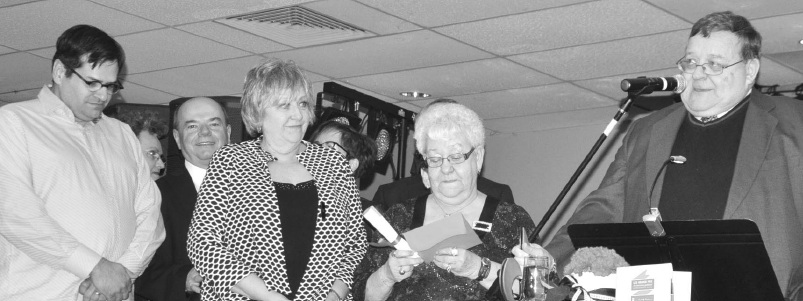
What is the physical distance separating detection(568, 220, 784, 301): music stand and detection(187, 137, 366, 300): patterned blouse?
1104 millimetres

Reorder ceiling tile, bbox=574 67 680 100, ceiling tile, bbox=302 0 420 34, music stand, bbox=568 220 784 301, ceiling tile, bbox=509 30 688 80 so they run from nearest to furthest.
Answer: music stand, bbox=568 220 784 301 → ceiling tile, bbox=302 0 420 34 → ceiling tile, bbox=509 30 688 80 → ceiling tile, bbox=574 67 680 100

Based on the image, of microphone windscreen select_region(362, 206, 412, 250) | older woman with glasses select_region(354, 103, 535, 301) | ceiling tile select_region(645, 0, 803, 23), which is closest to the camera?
microphone windscreen select_region(362, 206, 412, 250)

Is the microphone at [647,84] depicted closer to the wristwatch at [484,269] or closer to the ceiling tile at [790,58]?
the wristwatch at [484,269]

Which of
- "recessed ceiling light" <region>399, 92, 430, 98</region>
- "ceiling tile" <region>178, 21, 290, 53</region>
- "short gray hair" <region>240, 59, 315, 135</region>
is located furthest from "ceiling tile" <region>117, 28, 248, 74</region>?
"short gray hair" <region>240, 59, 315, 135</region>

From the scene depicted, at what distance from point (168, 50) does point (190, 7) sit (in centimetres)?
112

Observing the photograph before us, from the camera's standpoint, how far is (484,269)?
3.57 m

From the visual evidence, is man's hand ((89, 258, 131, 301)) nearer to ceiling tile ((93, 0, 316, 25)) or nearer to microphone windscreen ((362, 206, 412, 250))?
microphone windscreen ((362, 206, 412, 250))

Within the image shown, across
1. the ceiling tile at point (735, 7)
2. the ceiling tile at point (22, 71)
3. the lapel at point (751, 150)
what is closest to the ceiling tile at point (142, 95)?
the ceiling tile at point (22, 71)

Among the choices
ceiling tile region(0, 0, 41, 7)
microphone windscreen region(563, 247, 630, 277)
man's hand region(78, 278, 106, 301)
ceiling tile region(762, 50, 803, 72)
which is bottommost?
man's hand region(78, 278, 106, 301)

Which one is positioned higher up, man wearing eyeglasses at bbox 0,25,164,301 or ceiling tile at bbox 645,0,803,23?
ceiling tile at bbox 645,0,803,23

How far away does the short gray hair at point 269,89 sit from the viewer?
384 cm

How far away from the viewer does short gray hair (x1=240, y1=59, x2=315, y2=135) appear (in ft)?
12.6

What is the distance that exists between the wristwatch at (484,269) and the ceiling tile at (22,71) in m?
5.44

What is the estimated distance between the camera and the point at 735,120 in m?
3.51
